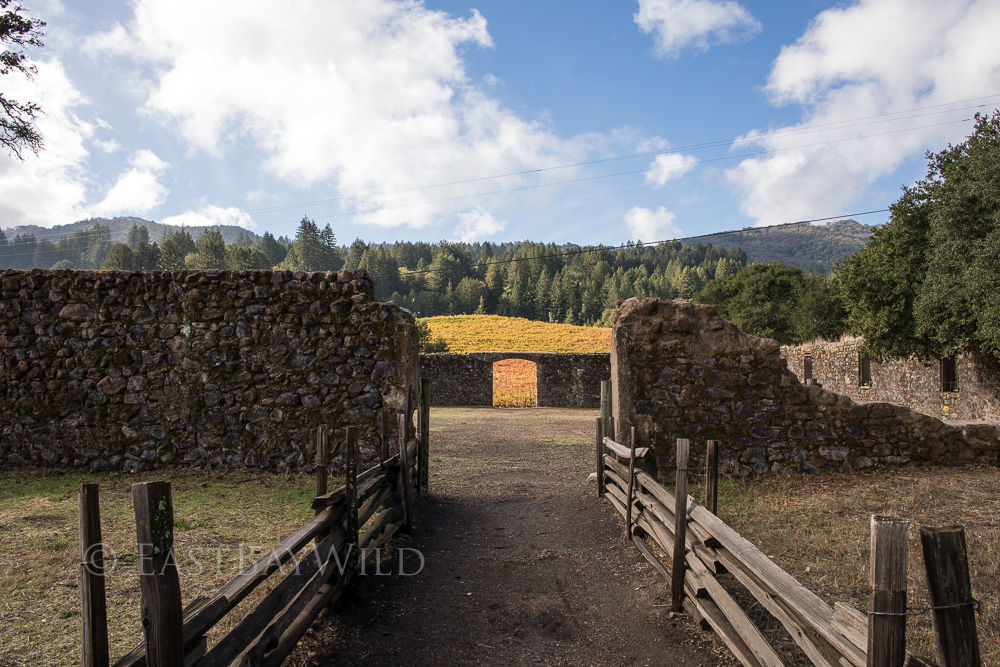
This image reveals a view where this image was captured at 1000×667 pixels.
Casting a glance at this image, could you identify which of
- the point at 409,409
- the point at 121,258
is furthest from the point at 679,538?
the point at 121,258

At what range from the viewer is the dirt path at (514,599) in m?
4.08

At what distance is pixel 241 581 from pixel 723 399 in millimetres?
7270

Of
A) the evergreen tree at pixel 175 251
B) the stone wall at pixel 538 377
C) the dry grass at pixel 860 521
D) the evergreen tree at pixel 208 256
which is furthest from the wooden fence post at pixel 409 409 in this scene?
the evergreen tree at pixel 175 251

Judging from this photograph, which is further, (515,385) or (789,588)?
(515,385)

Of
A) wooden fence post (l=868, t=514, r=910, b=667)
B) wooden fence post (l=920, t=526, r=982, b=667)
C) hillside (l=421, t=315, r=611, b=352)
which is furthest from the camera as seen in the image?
hillside (l=421, t=315, r=611, b=352)

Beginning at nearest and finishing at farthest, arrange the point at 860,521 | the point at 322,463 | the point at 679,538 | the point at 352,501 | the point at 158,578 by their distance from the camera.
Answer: the point at 158,578 < the point at 679,538 < the point at 352,501 < the point at 322,463 < the point at 860,521

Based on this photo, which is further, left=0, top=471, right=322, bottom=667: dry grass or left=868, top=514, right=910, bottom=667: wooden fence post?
left=0, top=471, right=322, bottom=667: dry grass

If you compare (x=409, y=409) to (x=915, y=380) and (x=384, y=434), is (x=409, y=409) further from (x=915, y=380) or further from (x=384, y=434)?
(x=915, y=380)

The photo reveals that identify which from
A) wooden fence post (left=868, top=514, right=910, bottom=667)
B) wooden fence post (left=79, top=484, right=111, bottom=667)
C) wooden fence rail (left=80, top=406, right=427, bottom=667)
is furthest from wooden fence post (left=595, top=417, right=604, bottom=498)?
wooden fence post (left=79, top=484, right=111, bottom=667)

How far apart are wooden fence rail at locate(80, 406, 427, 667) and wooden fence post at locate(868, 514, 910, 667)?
9.12 ft

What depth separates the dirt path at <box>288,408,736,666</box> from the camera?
4078 millimetres

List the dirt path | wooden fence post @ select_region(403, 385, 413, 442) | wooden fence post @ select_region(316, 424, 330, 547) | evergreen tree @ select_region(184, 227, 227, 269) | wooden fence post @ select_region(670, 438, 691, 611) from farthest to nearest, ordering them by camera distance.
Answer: evergreen tree @ select_region(184, 227, 227, 269) < wooden fence post @ select_region(403, 385, 413, 442) < wooden fence post @ select_region(316, 424, 330, 547) < wooden fence post @ select_region(670, 438, 691, 611) < the dirt path

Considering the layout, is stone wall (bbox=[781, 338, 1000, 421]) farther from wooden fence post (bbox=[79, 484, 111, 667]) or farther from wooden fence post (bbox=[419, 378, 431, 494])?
wooden fence post (bbox=[79, 484, 111, 667])

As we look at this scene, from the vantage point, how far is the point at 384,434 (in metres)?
8.56
